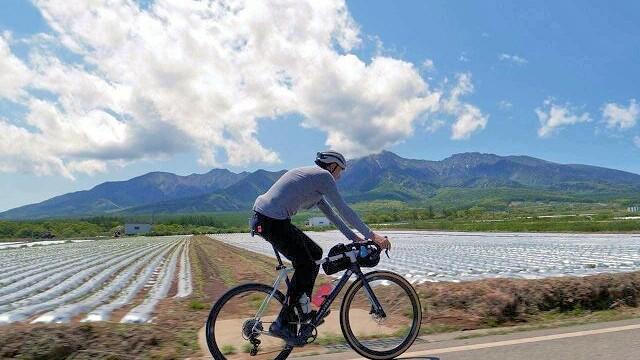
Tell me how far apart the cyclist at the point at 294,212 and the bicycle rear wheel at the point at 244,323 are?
14 centimetres

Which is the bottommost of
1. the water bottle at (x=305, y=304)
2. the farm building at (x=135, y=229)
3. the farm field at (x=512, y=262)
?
the farm field at (x=512, y=262)

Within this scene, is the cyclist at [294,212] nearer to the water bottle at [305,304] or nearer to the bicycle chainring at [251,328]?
the water bottle at [305,304]

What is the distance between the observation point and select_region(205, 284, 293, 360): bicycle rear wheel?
205 inches

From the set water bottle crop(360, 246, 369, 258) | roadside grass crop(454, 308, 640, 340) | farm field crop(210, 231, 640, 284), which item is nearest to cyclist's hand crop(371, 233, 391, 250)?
water bottle crop(360, 246, 369, 258)

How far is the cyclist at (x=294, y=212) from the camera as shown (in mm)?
5000

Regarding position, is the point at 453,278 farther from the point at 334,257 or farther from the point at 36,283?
the point at 36,283

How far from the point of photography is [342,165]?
5.27 m

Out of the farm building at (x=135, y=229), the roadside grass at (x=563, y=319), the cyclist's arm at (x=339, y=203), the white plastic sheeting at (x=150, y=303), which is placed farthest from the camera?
the farm building at (x=135, y=229)

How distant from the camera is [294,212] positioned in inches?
202

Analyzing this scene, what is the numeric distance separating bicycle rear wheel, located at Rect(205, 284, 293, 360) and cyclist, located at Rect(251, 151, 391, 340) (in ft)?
0.44

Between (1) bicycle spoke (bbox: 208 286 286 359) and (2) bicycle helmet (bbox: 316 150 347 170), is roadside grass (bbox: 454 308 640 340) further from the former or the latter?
(2) bicycle helmet (bbox: 316 150 347 170)

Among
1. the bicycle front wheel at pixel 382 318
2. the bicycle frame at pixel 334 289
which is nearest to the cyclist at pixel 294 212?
the bicycle frame at pixel 334 289

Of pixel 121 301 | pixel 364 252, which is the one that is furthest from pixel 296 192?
pixel 121 301

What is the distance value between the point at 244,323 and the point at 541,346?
338cm
